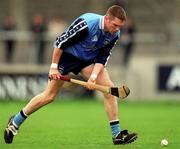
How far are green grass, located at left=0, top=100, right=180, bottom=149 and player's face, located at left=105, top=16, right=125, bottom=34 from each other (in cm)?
177

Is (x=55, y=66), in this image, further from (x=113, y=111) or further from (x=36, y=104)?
(x=113, y=111)

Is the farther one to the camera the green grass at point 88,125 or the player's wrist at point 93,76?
the green grass at point 88,125

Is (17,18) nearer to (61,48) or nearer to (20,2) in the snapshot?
(20,2)

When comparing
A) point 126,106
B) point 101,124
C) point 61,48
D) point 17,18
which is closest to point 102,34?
point 61,48

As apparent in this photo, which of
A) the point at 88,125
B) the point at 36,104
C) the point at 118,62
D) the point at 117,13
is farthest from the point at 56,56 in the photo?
the point at 118,62

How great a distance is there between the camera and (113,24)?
12.3m

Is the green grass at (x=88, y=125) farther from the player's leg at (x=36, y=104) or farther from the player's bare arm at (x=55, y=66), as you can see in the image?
the player's bare arm at (x=55, y=66)

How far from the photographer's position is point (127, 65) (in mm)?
26547

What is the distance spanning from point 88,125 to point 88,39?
4912 millimetres

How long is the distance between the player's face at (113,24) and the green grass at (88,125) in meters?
1.77

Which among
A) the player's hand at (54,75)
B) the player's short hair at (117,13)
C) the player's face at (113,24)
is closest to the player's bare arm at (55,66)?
the player's hand at (54,75)

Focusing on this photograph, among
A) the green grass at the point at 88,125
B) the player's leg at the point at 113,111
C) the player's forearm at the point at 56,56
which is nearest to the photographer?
the player's forearm at the point at 56,56

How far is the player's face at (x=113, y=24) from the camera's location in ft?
40.3

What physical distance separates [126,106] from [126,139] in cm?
1171
